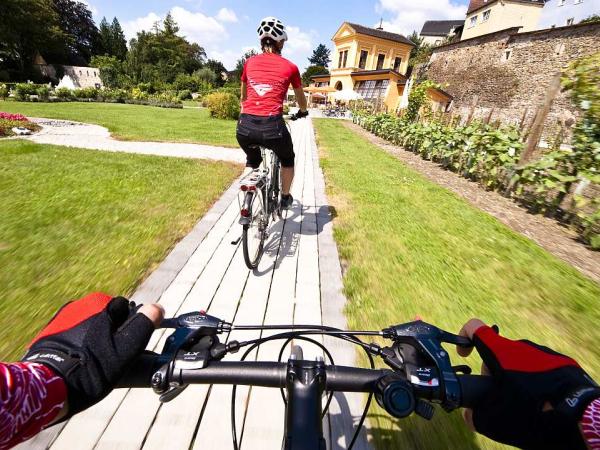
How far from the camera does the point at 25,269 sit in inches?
124

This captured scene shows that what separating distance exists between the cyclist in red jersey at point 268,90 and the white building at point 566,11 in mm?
42959

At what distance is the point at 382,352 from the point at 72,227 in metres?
4.61

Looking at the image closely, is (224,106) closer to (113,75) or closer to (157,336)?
(157,336)

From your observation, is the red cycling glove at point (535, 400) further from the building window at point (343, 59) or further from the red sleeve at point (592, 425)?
the building window at point (343, 59)

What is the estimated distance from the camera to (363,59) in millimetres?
48125

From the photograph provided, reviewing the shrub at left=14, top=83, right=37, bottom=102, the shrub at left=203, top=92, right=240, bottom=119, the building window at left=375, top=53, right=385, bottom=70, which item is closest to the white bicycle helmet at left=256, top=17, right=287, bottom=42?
the shrub at left=203, top=92, right=240, bottom=119

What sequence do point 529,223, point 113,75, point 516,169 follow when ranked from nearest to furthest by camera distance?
point 529,223 → point 516,169 → point 113,75

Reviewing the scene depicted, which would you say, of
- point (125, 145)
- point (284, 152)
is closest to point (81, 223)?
point (284, 152)

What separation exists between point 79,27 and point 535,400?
353ft

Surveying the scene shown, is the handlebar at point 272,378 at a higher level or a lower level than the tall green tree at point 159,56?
lower

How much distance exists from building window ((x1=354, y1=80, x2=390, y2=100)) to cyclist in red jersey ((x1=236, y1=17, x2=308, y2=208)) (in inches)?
1593

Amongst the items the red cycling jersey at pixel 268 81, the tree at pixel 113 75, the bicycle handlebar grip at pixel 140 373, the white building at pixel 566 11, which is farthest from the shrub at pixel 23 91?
the white building at pixel 566 11

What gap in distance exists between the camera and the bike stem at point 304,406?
628 millimetres

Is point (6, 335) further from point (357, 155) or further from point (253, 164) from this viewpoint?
point (357, 155)
